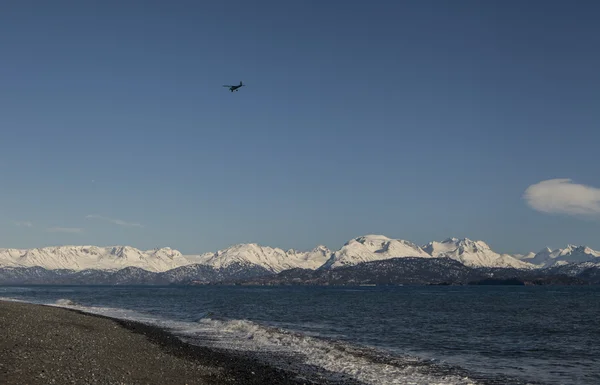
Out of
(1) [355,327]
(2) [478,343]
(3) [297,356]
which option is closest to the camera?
(3) [297,356]

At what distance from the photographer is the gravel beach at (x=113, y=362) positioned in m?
25.0

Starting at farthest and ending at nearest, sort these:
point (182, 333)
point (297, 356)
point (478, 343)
Answer: point (182, 333)
point (478, 343)
point (297, 356)

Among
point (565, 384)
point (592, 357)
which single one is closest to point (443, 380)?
point (565, 384)

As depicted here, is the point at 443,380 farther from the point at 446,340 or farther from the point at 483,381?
the point at 446,340

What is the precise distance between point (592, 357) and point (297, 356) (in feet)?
79.0

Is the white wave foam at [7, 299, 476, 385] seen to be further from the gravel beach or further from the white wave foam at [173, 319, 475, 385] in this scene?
the gravel beach

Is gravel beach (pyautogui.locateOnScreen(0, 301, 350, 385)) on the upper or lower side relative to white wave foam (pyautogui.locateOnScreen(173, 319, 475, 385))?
upper

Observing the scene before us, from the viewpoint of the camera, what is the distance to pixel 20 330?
4156 cm

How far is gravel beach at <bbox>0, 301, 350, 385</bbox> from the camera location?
82.0 ft

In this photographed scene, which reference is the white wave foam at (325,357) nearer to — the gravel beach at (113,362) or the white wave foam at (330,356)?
the white wave foam at (330,356)

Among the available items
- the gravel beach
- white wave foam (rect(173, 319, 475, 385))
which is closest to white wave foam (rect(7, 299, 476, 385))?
white wave foam (rect(173, 319, 475, 385))

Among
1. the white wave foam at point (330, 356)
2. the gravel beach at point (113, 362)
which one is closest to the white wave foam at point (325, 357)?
the white wave foam at point (330, 356)

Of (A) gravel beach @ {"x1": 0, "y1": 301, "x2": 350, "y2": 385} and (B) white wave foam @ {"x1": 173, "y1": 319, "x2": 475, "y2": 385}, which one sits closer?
(A) gravel beach @ {"x1": 0, "y1": 301, "x2": 350, "y2": 385}

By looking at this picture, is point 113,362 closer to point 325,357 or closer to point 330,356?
point 325,357
